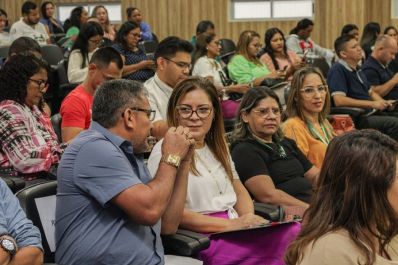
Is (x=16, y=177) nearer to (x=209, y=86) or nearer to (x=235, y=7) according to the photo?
(x=209, y=86)

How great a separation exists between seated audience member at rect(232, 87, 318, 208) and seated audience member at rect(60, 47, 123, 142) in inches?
36.1

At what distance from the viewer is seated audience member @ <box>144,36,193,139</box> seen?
3992mm

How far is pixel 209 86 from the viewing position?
10.3 feet

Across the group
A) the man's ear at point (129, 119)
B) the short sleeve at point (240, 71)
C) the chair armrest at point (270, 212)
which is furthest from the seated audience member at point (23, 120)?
the short sleeve at point (240, 71)

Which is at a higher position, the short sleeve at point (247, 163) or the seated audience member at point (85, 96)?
the seated audience member at point (85, 96)

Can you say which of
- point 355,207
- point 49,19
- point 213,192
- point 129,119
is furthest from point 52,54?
point 355,207

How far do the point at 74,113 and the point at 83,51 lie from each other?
2.40 meters

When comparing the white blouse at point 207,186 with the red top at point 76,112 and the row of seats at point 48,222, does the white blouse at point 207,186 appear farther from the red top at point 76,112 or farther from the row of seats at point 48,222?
the red top at point 76,112

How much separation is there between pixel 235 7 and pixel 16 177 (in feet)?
26.6

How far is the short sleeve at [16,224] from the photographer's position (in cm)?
231

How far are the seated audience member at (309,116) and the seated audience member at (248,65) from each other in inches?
86.7

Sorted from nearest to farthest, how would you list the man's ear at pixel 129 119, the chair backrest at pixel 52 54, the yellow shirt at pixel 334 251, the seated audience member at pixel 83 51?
the yellow shirt at pixel 334 251
the man's ear at pixel 129 119
the seated audience member at pixel 83 51
the chair backrest at pixel 52 54

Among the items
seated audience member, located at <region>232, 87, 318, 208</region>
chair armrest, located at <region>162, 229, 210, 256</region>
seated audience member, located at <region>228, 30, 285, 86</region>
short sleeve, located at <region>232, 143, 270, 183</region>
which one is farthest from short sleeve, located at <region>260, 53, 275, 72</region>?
chair armrest, located at <region>162, 229, 210, 256</region>

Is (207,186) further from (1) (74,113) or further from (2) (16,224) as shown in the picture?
(1) (74,113)
